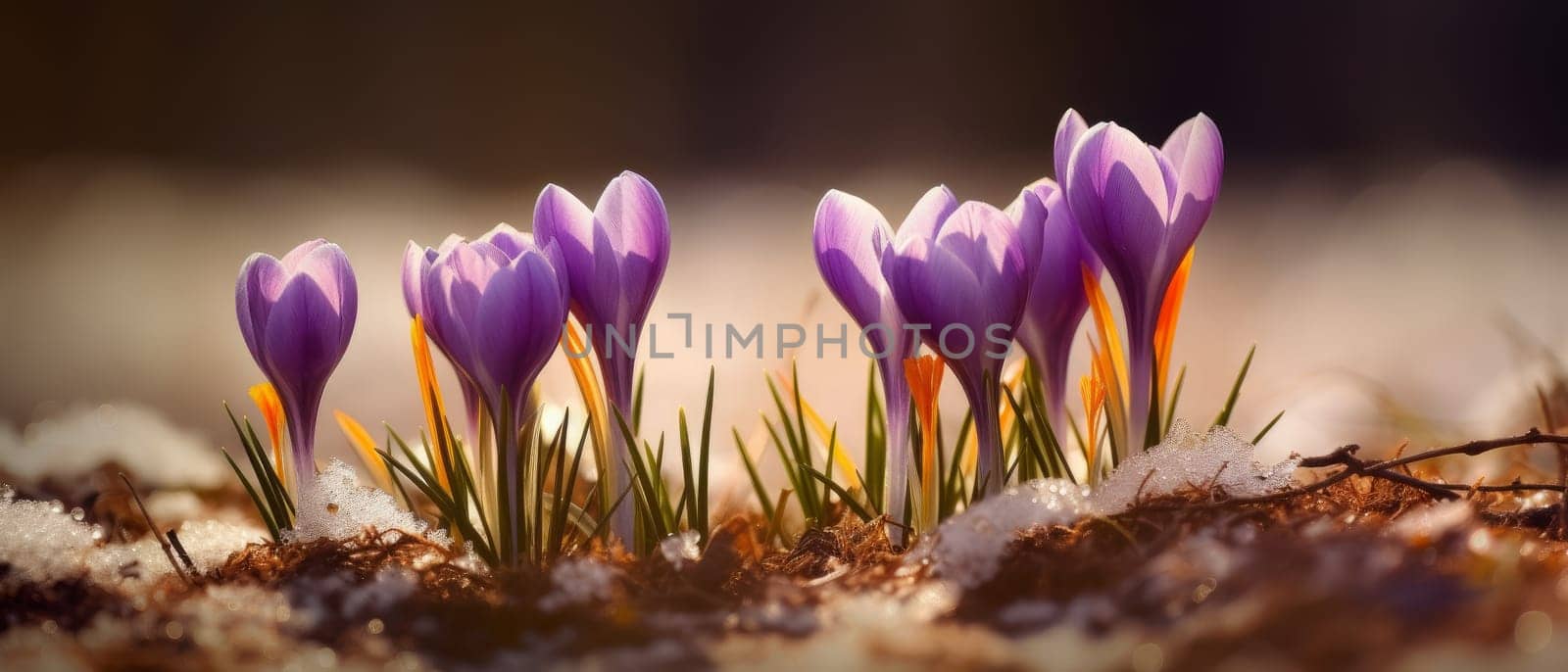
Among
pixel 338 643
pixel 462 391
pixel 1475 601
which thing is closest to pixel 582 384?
pixel 462 391

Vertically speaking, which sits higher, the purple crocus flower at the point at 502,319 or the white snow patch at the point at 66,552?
the purple crocus flower at the point at 502,319

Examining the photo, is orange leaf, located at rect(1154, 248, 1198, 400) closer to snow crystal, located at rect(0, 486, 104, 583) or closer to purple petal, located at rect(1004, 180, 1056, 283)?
purple petal, located at rect(1004, 180, 1056, 283)

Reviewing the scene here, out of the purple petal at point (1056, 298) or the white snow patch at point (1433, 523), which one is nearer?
the white snow patch at point (1433, 523)

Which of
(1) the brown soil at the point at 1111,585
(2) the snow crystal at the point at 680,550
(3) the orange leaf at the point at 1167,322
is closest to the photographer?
(1) the brown soil at the point at 1111,585

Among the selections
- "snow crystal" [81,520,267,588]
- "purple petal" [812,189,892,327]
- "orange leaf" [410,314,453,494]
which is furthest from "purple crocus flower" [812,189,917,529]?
"snow crystal" [81,520,267,588]

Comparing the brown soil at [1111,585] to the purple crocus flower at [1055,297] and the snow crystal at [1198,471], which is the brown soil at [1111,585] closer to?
the snow crystal at [1198,471]

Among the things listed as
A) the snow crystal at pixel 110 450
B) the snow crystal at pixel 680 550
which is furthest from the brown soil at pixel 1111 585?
the snow crystal at pixel 110 450

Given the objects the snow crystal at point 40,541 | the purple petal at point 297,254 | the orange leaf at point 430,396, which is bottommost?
the snow crystal at point 40,541
